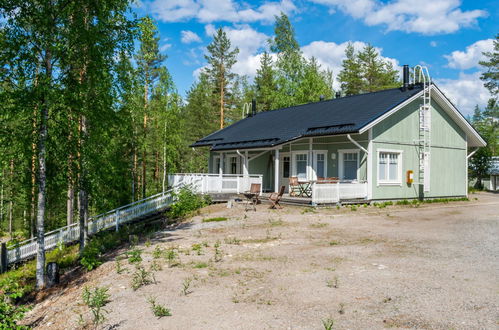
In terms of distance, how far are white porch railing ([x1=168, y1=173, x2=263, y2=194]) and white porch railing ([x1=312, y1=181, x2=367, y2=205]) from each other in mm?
4622

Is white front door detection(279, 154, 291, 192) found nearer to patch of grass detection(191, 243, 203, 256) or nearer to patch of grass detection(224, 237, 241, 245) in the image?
patch of grass detection(224, 237, 241, 245)

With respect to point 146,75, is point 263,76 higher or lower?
higher

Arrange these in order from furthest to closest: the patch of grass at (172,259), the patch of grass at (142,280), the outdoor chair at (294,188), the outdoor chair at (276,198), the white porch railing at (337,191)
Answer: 1. the outdoor chair at (294,188)
2. the white porch railing at (337,191)
3. the outdoor chair at (276,198)
4. the patch of grass at (172,259)
5. the patch of grass at (142,280)

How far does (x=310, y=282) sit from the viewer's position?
685cm

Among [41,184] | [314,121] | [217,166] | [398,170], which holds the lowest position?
[41,184]

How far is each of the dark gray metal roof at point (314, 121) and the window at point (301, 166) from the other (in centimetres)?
150

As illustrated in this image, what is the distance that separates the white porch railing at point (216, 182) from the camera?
20.0 meters

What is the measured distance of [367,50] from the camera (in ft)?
175

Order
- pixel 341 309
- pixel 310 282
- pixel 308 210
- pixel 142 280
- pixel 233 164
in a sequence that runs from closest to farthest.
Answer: pixel 341 309 < pixel 310 282 < pixel 142 280 < pixel 308 210 < pixel 233 164

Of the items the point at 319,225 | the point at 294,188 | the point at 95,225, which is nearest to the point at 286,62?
the point at 294,188

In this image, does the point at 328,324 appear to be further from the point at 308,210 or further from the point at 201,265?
the point at 308,210

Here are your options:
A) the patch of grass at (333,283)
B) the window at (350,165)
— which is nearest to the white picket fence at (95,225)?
the window at (350,165)

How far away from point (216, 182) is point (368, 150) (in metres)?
7.86

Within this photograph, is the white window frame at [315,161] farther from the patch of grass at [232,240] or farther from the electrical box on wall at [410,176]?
the patch of grass at [232,240]
